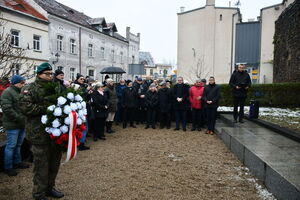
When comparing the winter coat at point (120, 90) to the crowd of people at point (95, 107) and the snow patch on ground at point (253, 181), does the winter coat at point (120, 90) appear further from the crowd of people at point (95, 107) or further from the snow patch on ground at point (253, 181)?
the snow patch on ground at point (253, 181)

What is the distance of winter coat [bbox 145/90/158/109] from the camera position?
9.74 metres

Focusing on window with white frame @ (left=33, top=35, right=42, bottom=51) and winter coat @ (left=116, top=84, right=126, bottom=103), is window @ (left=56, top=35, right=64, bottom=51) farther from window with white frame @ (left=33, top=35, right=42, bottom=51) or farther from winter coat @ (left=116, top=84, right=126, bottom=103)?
winter coat @ (left=116, top=84, right=126, bottom=103)

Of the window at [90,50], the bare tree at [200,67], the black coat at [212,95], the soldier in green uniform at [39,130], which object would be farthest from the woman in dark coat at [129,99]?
the window at [90,50]

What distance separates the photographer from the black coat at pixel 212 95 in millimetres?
8413

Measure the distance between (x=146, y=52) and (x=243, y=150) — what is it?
7584cm

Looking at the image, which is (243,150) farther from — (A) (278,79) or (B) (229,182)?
(A) (278,79)

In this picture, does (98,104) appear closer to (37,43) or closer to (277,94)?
(277,94)

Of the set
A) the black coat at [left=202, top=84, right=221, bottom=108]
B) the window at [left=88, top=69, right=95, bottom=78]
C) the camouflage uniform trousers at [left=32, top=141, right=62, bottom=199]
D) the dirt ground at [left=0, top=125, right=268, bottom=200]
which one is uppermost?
the window at [left=88, top=69, right=95, bottom=78]

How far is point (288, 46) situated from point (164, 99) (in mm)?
10045

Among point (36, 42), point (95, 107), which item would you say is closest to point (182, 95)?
point (95, 107)

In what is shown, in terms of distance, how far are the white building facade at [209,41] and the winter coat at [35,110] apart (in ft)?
88.8

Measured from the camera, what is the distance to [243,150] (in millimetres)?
5426

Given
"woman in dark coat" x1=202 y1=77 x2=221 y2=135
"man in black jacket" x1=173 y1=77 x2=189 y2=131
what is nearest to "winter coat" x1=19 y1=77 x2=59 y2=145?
"woman in dark coat" x1=202 y1=77 x2=221 y2=135

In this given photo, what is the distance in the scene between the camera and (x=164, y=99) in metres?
9.72
